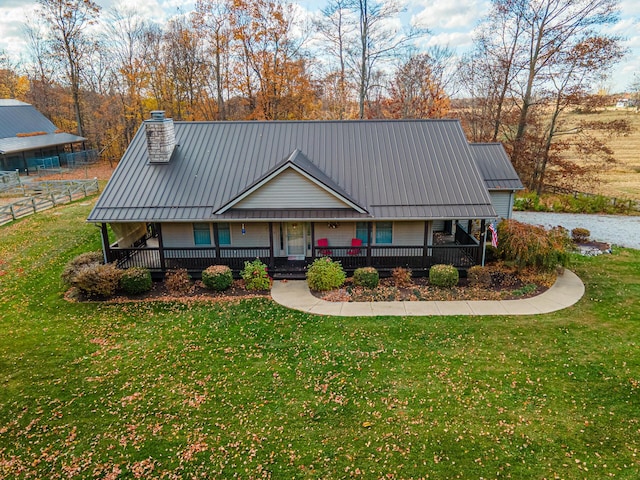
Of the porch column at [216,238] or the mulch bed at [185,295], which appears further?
the porch column at [216,238]

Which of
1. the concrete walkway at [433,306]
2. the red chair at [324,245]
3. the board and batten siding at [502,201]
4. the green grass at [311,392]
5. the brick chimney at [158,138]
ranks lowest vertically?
the green grass at [311,392]

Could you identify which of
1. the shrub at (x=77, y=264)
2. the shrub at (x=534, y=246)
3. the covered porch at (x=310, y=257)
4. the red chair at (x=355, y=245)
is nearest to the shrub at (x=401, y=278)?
the covered porch at (x=310, y=257)

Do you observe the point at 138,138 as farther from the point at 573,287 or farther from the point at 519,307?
the point at 573,287

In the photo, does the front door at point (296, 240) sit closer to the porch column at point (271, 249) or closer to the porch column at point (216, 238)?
the porch column at point (271, 249)

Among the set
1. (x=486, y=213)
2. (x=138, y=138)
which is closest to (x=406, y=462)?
(x=486, y=213)

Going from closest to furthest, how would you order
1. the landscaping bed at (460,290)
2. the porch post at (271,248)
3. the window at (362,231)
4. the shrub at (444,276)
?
the landscaping bed at (460,290), the shrub at (444,276), the porch post at (271,248), the window at (362,231)

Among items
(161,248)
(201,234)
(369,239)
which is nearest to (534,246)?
(369,239)

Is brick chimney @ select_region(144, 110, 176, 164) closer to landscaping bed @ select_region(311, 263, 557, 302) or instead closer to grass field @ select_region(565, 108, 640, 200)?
landscaping bed @ select_region(311, 263, 557, 302)

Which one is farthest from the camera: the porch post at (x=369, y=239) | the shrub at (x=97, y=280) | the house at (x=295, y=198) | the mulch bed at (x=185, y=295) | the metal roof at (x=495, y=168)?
the metal roof at (x=495, y=168)
